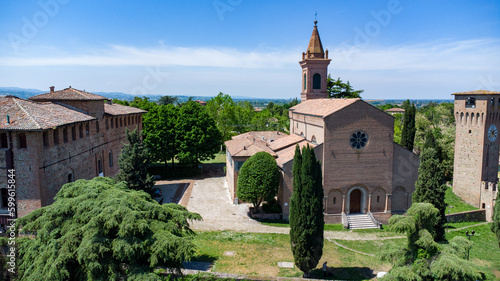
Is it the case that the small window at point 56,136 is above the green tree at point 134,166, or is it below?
above

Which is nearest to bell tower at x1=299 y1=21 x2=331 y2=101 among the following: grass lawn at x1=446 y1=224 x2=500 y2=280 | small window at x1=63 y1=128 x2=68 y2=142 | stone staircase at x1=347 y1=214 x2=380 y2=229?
stone staircase at x1=347 y1=214 x2=380 y2=229

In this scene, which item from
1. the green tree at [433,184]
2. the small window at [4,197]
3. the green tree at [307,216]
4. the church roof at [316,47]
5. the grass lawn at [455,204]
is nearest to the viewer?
the green tree at [307,216]

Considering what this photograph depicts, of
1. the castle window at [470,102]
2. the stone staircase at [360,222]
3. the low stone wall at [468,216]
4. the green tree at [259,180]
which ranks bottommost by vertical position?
the low stone wall at [468,216]

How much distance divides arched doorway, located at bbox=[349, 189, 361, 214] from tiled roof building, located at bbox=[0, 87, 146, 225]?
21.4 meters

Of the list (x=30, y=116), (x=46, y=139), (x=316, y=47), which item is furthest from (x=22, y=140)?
(x=316, y=47)

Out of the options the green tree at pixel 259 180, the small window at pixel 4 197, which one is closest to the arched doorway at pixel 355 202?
the green tree at pixel 259 180

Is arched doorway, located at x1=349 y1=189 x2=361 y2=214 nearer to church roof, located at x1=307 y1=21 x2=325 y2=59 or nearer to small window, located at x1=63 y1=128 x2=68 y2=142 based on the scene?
church roof, located at x1=307 y1=21 x2=325 y2=59

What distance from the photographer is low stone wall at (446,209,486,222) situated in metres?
29.7

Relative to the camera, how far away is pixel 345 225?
2647 cm

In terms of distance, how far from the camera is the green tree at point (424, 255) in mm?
11906

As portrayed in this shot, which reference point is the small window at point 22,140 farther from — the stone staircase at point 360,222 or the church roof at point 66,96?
the stone staircase at point 360,222

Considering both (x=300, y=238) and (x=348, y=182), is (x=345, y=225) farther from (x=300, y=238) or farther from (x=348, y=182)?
(x=300, y=238)

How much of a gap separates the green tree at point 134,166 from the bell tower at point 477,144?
3246 cm

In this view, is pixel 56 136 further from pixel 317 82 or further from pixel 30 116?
pixel 317 82
